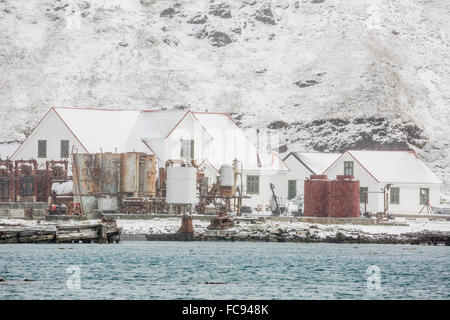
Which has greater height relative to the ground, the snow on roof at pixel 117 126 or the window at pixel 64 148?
the snow on roof at pixel 117 126

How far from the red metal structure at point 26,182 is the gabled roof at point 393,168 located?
2448 cm

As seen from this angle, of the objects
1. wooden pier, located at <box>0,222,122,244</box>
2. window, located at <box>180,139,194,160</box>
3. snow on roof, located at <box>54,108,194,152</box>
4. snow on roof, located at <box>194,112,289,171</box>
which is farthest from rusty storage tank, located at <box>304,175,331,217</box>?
wooden pier, located at <box>0,222,122,244</box>

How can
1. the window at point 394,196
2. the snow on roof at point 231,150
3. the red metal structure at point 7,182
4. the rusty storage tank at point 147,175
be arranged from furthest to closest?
the snow on roof at point 231,150
the window at point 394,196
the red metal structure at point 7,182
the rusty storage tank at point 147,175

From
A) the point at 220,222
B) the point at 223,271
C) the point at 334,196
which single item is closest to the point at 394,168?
the point at 334,196

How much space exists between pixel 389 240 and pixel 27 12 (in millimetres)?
110291

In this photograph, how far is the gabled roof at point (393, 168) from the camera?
81.4 metres

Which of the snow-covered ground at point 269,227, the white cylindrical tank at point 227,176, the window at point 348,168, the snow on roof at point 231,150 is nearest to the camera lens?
the snow-covered ground at point 269,227

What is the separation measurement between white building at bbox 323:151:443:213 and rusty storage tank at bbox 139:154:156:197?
57.0 feet

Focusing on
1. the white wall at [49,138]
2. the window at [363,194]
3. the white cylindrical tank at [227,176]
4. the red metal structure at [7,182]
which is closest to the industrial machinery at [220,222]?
the white cylindrical tank at [227,176]

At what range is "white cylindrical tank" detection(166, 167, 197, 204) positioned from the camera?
6781 cm

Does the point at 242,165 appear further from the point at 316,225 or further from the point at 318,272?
the point at 318,272

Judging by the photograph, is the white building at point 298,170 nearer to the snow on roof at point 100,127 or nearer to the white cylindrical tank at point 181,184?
the snow on roof at point 100,127

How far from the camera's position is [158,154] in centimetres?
8312
